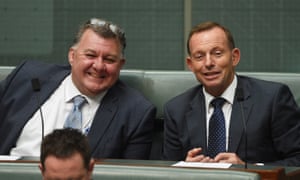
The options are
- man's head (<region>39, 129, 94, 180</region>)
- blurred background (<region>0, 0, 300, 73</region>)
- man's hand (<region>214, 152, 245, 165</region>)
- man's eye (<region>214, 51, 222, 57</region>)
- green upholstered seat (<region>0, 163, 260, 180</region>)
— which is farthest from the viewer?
blurred background (<region>0, 0, 300, 73</region>)

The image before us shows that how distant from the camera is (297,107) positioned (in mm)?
3295

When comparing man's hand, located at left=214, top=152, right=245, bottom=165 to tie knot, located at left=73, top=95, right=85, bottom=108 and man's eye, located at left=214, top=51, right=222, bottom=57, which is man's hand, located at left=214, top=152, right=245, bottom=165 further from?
tie knot, located at left=73, top=95, right=85, bottom=108

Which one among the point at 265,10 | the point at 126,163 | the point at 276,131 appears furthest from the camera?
the point at 265,10

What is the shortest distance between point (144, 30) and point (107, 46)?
4.20ft

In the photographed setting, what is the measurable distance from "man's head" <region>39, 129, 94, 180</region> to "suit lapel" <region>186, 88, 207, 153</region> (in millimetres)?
1148

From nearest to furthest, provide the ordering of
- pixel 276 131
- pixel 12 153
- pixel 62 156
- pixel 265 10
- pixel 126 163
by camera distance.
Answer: pixel 62 156, pixel 126 163, pixel 276 131, pixel 12 153, pixel 265 10

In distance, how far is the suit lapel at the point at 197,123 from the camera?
3.30 m

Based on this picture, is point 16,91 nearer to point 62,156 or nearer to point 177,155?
point 177,155

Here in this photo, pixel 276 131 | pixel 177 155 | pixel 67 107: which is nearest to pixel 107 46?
pixel 67 107

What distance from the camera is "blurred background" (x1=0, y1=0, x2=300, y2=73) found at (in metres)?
4.61

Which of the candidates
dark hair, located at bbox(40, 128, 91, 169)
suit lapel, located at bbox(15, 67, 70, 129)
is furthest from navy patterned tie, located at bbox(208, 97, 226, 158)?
dark hair, located at bbox(40, 128, 91, 169)

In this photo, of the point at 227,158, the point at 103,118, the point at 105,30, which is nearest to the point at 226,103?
the point at 227,158

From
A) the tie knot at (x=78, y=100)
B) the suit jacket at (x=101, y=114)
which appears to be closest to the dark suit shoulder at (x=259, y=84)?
the suit jacket at (x=101, y=114)

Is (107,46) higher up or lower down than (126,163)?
higher up
